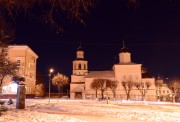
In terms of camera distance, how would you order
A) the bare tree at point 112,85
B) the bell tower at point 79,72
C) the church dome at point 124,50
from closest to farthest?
the bare tree at point 112,85 < the bell tower at point 79,72 < the church dome at point 124,50

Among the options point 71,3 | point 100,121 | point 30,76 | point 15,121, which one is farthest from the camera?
point 30,76

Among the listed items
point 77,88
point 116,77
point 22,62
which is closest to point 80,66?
point 77,88

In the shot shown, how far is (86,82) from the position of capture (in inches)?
3597

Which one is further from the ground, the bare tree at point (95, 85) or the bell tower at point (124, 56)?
the bell tower at point (124, 56)

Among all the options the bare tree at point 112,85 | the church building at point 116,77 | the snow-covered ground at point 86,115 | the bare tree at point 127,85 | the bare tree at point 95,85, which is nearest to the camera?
the snow-covered ground at point 86,115

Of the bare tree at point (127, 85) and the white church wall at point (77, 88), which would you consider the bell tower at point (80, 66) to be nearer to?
the white church wall at point (77, 88)

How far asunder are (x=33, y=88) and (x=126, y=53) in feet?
119

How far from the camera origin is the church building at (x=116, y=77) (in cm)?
8781

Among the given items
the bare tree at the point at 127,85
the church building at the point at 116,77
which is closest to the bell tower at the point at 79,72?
the church building at the point at 116,77

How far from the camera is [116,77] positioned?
93.0 metres

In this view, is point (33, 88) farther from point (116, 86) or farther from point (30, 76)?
point (116, 86)

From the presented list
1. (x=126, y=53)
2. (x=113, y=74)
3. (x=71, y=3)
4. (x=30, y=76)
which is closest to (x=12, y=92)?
(x=30, y=76)

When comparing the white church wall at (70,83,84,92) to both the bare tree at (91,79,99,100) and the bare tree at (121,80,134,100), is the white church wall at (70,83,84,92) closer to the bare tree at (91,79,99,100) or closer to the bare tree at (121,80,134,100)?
the bare tree at (91,79,99,100)

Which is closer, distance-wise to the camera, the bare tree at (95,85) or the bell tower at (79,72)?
the bare tree at (95,85)
